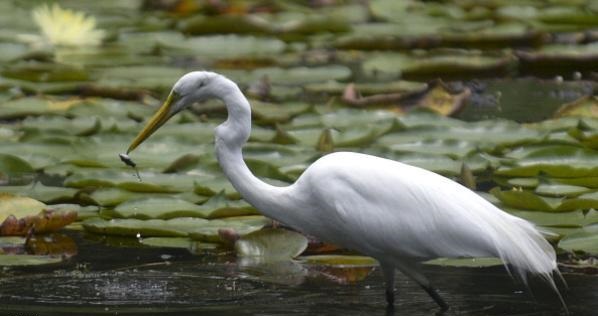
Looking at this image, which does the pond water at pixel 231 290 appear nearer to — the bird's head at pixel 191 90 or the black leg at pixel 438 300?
the black leg at pixel 438 300

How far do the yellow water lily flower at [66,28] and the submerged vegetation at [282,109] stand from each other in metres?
0.02

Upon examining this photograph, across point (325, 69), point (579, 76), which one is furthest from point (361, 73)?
point (579, 76)

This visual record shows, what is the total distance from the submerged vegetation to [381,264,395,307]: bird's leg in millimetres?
339

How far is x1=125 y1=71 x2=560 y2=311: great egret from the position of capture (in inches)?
172

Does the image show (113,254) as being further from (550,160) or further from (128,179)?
(550,160)

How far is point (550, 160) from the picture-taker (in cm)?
587

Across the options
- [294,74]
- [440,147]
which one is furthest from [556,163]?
[294,74]

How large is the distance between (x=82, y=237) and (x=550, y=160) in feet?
6.06

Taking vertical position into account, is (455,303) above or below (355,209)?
below

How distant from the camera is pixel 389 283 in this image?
182 inches

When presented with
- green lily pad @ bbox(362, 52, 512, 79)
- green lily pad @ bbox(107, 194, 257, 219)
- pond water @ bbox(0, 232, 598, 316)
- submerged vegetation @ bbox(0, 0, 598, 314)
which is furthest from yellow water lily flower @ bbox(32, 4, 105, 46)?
pond water @ bbox(0, 232, 598, 316)

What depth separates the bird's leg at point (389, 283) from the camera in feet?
15.1

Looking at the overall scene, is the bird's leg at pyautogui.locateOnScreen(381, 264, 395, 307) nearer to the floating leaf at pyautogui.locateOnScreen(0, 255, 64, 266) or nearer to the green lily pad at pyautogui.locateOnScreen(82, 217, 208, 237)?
the green lily pad at pyautogui.locateOnScreen(82, 217, 208, 237)

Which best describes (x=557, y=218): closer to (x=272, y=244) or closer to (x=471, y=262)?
(x=471, y=262)
